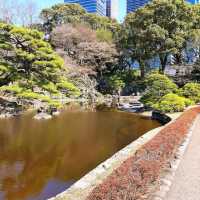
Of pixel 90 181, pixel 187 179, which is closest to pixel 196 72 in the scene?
pixel 187 179

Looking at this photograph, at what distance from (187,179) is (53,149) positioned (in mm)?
6653

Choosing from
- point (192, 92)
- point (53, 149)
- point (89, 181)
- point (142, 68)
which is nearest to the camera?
point (89, 181)

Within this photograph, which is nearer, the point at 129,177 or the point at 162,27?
the point at 129,177

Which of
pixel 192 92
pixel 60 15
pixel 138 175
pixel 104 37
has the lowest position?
pixel 138 175

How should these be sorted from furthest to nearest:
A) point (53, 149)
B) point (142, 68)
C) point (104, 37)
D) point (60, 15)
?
point (60, 15), point (104, 37), point (142, 68), point (53, 149)

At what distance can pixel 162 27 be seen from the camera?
3161cm

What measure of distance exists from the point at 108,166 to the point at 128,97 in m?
23.5

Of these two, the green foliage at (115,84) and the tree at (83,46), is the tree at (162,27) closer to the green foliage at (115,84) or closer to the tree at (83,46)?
the tree at (83,46)

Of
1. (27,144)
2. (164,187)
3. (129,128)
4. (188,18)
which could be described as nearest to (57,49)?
(188,18)

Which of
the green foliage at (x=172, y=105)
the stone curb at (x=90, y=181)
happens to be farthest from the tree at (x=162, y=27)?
the stone curb at (x=90, y=181)

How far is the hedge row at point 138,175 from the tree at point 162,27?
22439 millimetres

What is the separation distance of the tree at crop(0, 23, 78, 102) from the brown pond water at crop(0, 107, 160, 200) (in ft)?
6.81

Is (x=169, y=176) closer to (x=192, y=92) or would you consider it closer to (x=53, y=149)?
(x=53, y=149)

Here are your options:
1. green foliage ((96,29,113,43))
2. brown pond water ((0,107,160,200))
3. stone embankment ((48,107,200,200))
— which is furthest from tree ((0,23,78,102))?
green foliage ((96,29,113,43))
